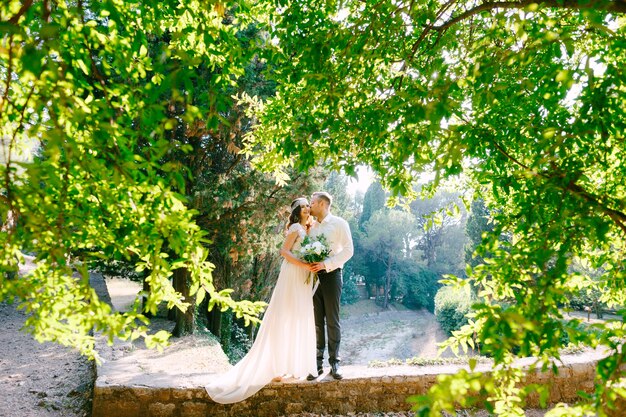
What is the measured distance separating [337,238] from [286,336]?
133cm

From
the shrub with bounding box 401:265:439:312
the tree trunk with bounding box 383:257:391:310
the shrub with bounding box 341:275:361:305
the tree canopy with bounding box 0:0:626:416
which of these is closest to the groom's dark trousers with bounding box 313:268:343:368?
the tree canopy with bounding box 0:0:626:416

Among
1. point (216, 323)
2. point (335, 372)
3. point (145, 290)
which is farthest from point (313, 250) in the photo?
point (216, 323)

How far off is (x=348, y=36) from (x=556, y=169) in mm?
2065

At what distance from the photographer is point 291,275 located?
5145 millimetres

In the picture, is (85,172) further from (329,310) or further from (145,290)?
(145,290)

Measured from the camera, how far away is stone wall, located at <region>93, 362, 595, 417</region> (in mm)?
4555

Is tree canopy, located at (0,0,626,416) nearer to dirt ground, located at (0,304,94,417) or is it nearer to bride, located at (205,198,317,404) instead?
bride, located at (205,198,317,404)

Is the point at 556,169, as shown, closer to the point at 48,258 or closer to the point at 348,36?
the point at 348,36

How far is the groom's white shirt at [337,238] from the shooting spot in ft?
16.7

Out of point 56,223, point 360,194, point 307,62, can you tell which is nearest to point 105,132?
point 56,223

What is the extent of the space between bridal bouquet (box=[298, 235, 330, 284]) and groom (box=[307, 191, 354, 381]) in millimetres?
65

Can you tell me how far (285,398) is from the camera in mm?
4910

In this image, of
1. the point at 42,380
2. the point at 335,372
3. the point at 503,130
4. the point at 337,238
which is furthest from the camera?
the point at 42,380

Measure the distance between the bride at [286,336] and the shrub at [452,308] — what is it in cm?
1902
